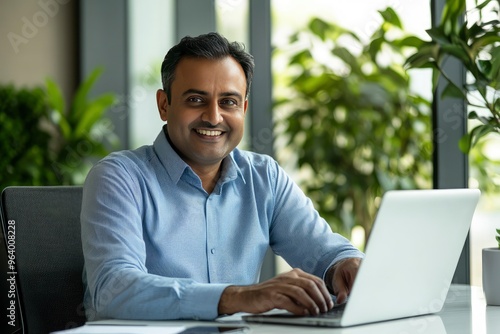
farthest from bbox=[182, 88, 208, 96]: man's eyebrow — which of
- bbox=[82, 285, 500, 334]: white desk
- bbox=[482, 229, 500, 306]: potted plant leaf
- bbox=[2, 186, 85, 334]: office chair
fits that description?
bbox=[482, 229, 500, 306]: potted plant leaf

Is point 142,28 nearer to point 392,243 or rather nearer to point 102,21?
point 102,21

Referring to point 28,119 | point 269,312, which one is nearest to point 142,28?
point 28,119

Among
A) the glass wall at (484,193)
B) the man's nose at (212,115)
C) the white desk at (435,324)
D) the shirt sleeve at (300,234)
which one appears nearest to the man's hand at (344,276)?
the shirt sleeve at (300,234)

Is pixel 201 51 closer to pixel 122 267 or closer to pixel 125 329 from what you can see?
pixel 122 267

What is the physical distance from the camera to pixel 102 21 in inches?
174

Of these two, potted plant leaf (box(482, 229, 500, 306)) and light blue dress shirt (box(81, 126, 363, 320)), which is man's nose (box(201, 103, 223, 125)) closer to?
light blue dress shirt (box(81, 126, 363, 320))

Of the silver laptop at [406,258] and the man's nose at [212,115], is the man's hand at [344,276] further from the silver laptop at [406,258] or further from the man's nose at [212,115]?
the man's nose at [212,115]

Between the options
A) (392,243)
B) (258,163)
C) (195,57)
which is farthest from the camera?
(258,163)

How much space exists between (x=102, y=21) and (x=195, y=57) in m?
2.58

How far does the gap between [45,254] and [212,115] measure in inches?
20.6

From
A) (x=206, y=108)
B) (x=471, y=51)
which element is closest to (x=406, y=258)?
(x=206, y=108)

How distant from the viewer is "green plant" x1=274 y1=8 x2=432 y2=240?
441 centimetres

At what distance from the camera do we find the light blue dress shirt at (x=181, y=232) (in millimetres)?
1571

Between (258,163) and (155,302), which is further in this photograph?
(258,163)
